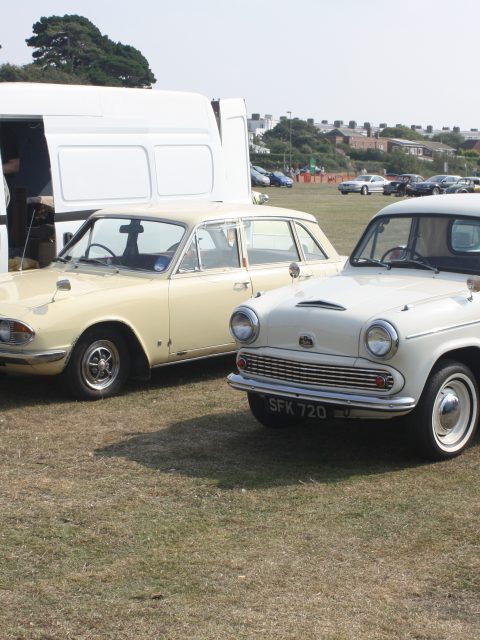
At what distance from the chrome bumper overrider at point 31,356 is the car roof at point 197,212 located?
1724 millimetres

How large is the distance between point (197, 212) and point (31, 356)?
2.12 metres

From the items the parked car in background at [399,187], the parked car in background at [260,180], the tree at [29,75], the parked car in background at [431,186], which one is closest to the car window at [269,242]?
the parked car in background at [431,186]

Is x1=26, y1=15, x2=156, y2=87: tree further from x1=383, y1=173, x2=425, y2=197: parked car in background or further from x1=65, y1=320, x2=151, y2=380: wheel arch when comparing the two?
x1=65, y1=320, x2=151, y2=380: wheel arch

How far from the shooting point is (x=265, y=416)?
291 inches

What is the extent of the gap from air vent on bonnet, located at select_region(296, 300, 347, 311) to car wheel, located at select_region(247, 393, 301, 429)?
78 centimetres

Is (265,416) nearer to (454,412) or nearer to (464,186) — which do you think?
(454,412)

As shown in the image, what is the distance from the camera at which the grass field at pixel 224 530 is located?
14.5ft

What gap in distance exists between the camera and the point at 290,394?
6664 millimetres

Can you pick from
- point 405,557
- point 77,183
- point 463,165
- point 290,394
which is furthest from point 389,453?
point 463,165

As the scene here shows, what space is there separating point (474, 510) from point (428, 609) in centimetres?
139

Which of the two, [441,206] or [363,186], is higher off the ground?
[441,206]

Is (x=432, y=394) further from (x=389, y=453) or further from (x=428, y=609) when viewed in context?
(x=428, y=609)

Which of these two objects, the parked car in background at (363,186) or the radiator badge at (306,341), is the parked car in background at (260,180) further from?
the radiator badge at (306,341)

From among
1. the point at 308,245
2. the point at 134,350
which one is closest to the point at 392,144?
the point at 308,245
